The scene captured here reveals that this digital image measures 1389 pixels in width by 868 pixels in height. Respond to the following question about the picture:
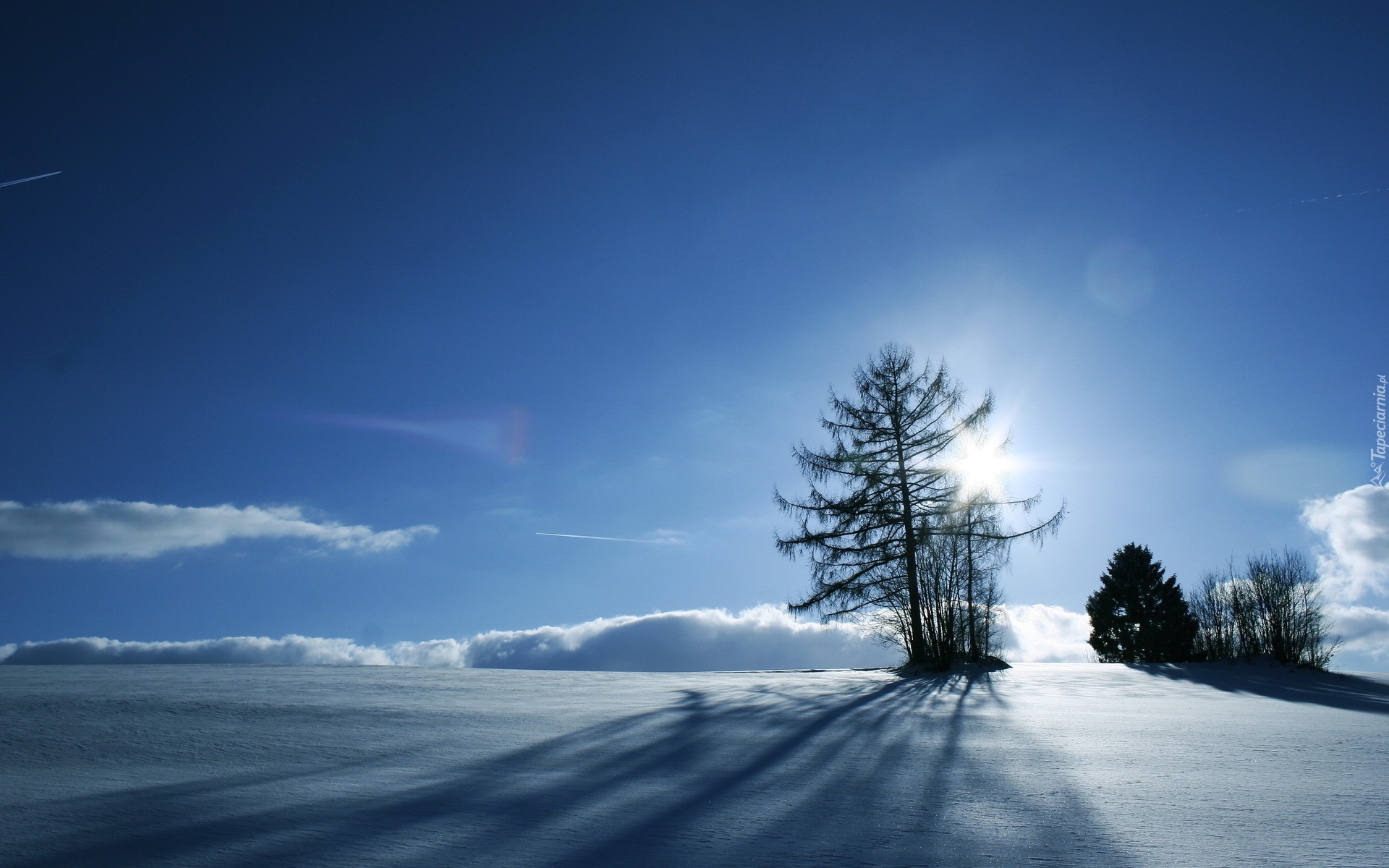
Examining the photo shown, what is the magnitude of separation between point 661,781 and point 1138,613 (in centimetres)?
3982

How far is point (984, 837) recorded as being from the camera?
2621mm

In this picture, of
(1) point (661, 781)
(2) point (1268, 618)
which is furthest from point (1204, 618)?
(1) point (661, 781)

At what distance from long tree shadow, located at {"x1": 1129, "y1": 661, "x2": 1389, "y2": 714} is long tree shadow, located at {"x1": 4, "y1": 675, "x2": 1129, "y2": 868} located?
23.5 ft

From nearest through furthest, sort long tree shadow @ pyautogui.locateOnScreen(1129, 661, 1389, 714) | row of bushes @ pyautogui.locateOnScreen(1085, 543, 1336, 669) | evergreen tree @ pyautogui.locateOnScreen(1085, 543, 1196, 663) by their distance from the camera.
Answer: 1. long tree shadow @ pyautogui.locateOnScreen(1129, 661, 1389, 714)
2. row of bushes @ pyautogui.locateOnScreen(1085, 543, 1336, 669)
3. evergreen tree @ pyautogui.locateOnScreen(1085, 543, 1196, 663)

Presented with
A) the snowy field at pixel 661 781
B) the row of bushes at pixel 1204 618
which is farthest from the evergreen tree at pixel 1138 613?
the snowy field at pixel 661 781

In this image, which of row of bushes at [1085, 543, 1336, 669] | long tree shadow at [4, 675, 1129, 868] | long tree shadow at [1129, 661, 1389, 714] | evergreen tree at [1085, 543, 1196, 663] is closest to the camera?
long tree shadow at [4, 675, 1129, 868]

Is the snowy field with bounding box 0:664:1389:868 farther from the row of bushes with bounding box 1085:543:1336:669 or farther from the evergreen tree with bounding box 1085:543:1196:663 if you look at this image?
the evergreen tree with bounding box 1085:543:1196:663

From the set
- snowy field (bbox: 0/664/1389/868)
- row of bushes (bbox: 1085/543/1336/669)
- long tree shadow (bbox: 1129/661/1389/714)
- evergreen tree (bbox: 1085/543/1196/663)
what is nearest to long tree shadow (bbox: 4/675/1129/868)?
snowy field (bbox: 0/664/1389/868)

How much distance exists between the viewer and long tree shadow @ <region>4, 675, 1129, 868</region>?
246 centimetres

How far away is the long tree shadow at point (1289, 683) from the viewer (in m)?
8.80

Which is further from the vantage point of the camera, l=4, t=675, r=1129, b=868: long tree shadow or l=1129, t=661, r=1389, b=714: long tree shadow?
l=1129, t=661, r=1389, b=714: long tree shadow

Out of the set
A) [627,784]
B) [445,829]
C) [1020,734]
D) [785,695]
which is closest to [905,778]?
[627,784]

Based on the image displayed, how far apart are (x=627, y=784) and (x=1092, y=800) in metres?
2.21

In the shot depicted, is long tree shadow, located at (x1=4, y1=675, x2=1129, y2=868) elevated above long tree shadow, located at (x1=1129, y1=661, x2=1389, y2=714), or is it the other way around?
long tree shadow, located at (x1=4, y1=675, x2=1129, y2=868)
